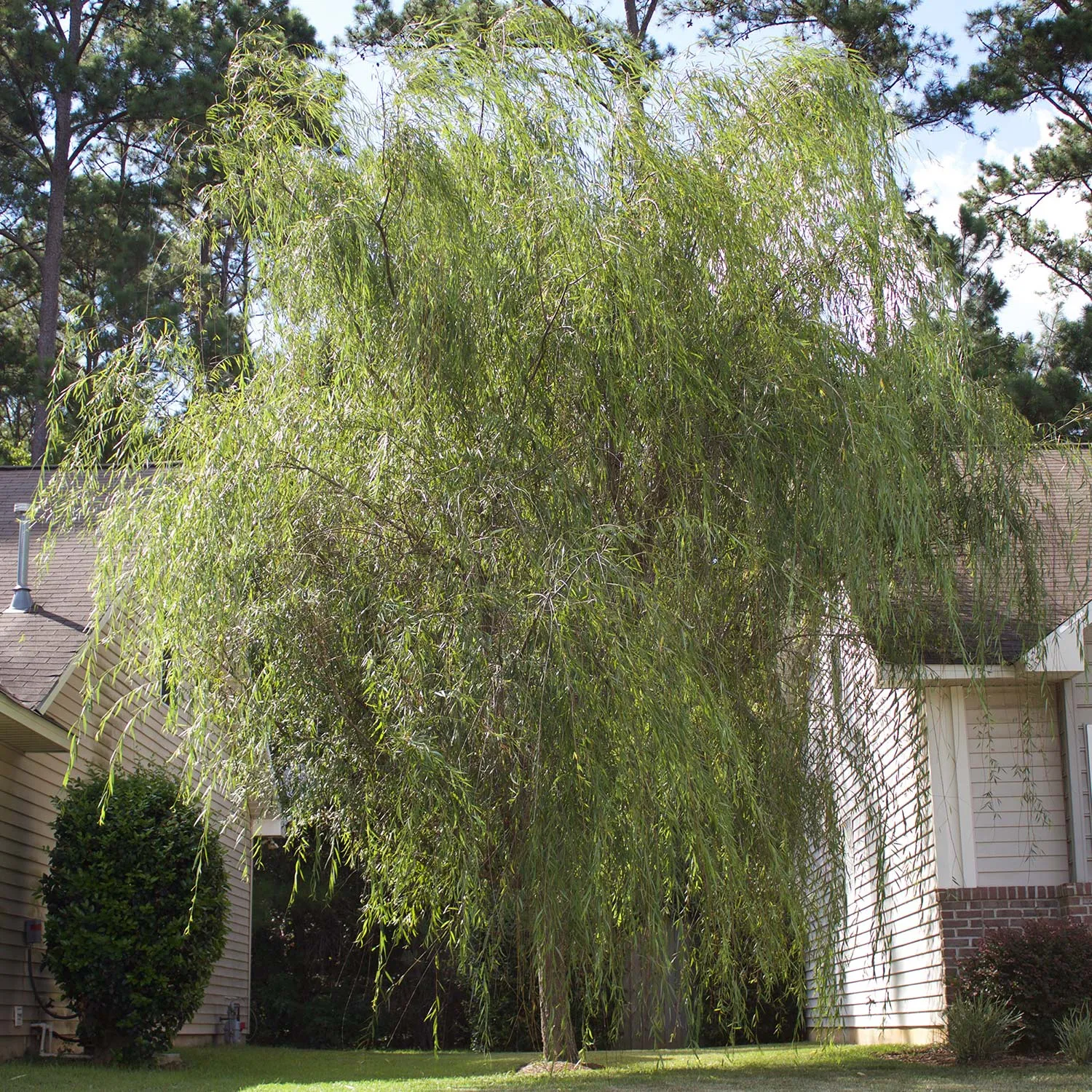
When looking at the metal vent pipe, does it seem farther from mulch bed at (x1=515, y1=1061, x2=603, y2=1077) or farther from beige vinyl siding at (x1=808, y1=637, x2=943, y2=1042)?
beige vinyl siding at (x1=808, y1=637, x2=943, y2=1042)

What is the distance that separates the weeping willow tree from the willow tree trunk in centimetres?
7

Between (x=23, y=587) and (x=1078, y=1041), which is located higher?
(x=23, y=587)

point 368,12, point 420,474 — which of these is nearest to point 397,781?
point 420,474

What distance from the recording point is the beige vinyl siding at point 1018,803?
9203 mm

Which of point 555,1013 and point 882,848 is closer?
point 882,848

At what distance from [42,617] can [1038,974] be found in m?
8.43

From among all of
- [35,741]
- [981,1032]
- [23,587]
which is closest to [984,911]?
[981,1032]

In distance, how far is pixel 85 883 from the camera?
9867 millimetres

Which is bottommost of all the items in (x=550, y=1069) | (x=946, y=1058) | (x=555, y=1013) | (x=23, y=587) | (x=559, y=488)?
(x=946, y=1058)

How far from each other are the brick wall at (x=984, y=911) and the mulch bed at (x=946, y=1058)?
1.95 ft

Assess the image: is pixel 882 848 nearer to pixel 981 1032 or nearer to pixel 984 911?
pixel 981 1032

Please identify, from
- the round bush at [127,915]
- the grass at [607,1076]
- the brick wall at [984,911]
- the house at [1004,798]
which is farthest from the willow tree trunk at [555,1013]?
the round bush at [127,915]

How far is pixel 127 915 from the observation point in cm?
995

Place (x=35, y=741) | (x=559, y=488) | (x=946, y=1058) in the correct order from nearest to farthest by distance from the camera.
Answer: (x=559, y=488), (x=946, y=1058), (x=35, y=741)
